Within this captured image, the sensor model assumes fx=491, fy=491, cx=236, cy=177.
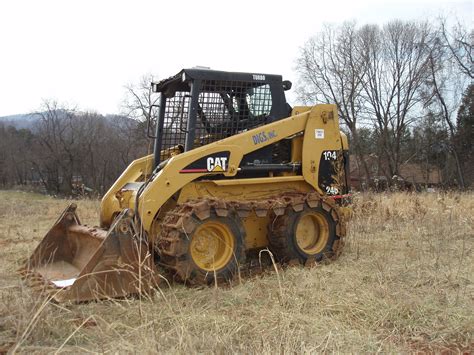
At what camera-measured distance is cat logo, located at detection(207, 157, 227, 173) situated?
5.63 metres

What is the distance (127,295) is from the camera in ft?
15.0

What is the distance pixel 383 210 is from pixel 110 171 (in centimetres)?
4097

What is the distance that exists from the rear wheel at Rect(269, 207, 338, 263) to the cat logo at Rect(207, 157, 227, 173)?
92cm

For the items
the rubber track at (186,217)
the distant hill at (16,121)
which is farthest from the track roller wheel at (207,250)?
the distant hill at (16,121)

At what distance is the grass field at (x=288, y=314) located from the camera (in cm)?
325

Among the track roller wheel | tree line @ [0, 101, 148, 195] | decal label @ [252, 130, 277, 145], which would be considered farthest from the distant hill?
the track roller wheel

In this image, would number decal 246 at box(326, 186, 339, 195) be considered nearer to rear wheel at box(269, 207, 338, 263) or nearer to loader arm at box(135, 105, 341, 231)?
loader arm at box(135, 105, 341, 231)

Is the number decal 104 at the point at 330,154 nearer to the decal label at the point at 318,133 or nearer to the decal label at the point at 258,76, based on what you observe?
the decal label at the point at 318,133

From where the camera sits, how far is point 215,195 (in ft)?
19.0

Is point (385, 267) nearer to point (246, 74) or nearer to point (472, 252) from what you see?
point (472, 252)

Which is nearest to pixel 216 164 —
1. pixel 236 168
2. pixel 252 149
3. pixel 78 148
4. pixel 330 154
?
pixel 236 168

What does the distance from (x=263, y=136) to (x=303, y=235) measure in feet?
4.54

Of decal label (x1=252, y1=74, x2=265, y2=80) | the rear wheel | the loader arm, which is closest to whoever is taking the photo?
the loader arm

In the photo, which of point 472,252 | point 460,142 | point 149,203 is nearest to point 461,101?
point 460,142
